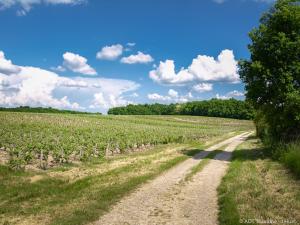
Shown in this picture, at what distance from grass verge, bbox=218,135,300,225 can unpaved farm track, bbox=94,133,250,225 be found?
0.55 metres

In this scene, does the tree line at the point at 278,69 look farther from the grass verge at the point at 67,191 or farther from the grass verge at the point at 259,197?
the grass verge at the point at 67,191

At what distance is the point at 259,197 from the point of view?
47.5 ft

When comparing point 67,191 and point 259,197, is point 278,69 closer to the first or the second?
point 259,197

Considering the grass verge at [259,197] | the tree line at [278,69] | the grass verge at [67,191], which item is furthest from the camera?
the tree line at [278,69]

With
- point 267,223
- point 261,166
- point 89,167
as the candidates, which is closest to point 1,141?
point 89,167

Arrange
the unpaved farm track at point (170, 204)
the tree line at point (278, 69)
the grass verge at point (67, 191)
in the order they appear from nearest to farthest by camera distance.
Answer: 1. the unpaved farm track at point (170, 204)
2. the grass verge at point (67, 191)
3. the tree line at point (278, 69)

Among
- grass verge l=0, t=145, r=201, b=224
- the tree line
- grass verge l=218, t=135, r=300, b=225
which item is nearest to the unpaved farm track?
grass verge l=218, t=135, r=300, b=225

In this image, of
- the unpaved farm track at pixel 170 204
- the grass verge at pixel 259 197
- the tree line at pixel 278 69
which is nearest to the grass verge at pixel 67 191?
the unpaved farm track at pixel 170 204

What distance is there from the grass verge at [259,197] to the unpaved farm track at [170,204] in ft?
1.80

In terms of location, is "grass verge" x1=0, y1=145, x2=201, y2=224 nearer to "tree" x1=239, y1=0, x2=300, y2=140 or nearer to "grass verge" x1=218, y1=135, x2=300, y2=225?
"grass verge" x1=218, y1=135, x2=300, y2=225

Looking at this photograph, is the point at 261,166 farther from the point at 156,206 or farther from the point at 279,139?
the point at 156,206


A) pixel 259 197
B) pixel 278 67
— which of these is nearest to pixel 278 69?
pixel 278 67

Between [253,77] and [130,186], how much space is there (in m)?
17.6

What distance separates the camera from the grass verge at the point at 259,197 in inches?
460
